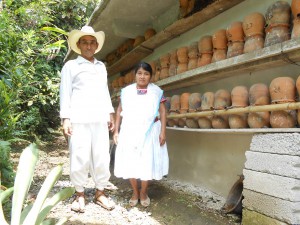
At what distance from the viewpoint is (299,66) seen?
2113 millimetres

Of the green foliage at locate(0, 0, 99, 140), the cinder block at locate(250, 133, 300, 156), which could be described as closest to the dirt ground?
the cinder block at locate(250, 133, 300, 156)

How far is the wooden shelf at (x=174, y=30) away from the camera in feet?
9.30

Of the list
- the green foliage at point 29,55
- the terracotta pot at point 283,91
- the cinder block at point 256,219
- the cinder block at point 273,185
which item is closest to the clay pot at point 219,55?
the terracotta pot at point 283,91

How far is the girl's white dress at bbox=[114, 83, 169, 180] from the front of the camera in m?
2.65

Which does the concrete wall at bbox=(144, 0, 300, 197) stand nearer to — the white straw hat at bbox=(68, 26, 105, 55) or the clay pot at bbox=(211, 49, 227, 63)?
the clay pot at bbox=(211, 49, 227, 63)

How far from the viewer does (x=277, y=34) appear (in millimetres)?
2025

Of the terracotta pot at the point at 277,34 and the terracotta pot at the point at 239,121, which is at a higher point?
the terracotta pot at the point at 277,34

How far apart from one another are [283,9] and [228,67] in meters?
0.63

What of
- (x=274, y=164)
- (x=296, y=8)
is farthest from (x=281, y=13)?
(x=274, y=164)

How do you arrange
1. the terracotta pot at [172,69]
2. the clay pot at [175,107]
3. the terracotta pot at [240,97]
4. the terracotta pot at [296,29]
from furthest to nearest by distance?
the terracotta pot at [172,69], the clay pot at [175,107], the terracotta pot at [240,97], the terracotta pot at [296,29]

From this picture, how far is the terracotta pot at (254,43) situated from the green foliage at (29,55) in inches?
81.5

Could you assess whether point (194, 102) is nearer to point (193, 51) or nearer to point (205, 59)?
point (205, 59)

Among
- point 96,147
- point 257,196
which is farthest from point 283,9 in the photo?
point 96,147

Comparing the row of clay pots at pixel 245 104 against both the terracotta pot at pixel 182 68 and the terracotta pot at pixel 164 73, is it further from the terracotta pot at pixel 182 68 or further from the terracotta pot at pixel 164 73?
the terracotta pot at pixel 164 73
